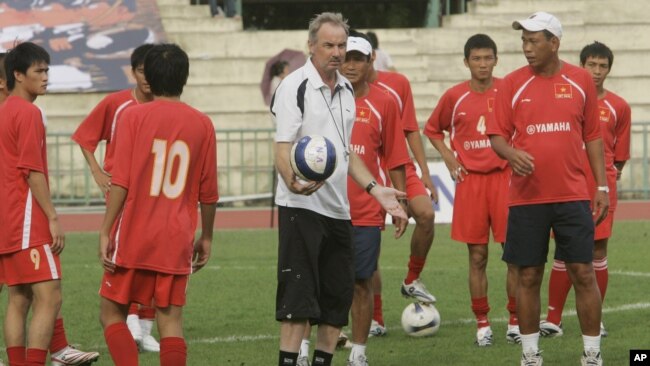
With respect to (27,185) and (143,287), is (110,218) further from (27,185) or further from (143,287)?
(27,185)

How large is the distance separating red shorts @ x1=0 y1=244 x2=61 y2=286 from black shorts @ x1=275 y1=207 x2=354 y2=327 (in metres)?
1.48

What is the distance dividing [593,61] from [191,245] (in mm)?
4657

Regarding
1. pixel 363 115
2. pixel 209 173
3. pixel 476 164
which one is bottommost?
pixel 476 164

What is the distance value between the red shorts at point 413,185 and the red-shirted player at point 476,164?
1616 mm

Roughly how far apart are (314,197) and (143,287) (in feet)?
3.83

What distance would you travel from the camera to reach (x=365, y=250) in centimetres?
1046

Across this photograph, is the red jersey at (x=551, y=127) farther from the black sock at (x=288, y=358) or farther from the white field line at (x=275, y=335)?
the white field line at (x=275, y=335)

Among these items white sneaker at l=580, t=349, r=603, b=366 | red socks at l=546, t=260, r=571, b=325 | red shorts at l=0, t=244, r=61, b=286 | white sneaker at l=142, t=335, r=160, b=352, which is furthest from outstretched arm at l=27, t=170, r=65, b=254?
red socks at l=546, t=260, r=571, b=325

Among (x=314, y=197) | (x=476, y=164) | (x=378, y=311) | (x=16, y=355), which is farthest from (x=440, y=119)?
(x=16, y=355)

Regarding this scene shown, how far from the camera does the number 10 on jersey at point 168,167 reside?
320 inches

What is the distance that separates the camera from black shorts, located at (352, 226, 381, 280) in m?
10.3

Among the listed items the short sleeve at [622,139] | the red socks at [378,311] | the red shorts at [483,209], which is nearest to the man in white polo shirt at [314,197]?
the red socks at [378,311]

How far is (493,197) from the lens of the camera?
12102 millimetres

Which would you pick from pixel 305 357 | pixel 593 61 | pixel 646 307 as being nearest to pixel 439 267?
pixel 646 307
